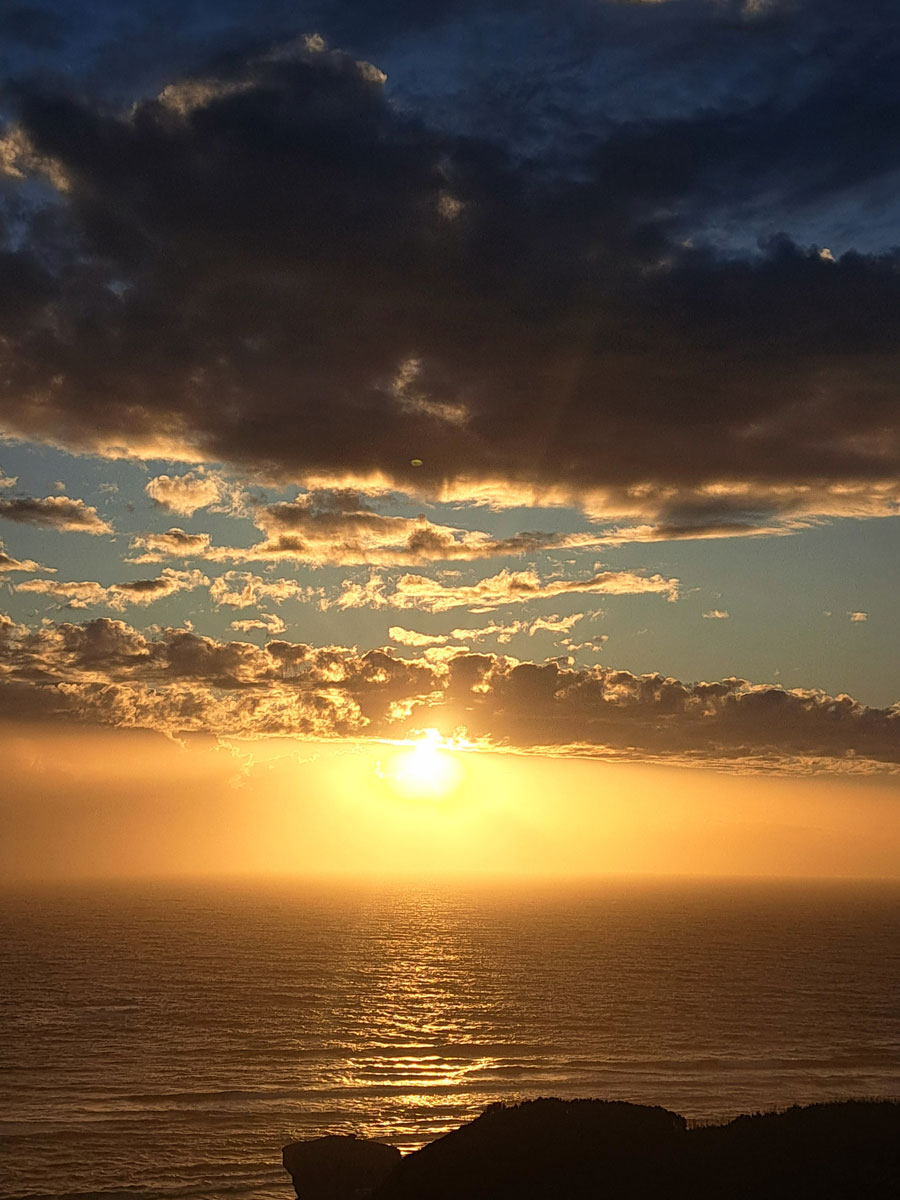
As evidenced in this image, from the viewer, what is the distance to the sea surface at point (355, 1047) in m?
58.7

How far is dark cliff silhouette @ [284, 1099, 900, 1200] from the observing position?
1519 inches

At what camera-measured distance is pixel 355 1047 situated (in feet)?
279

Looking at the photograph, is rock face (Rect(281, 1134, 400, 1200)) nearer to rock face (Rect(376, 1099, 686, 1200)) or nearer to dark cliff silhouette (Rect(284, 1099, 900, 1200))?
dark cliff silhouette (Rect(284, 1099, 900, 1200))

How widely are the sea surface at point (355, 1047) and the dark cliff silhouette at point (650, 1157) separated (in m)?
14.2

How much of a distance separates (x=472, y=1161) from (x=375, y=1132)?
69.6ft

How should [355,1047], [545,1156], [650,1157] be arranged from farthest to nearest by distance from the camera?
[355,1047], [545,1156], [650,1157]

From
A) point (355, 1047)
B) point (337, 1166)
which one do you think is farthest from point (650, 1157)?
point (355, 1047)

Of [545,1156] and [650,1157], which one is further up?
[650,1157]

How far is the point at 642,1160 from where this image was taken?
41.5 meters

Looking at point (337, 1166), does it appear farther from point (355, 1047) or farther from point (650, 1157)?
point (355, 1047)

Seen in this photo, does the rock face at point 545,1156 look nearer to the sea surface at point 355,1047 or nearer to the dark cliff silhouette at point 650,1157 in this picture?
the dark cliff silhouette at point 650,1157

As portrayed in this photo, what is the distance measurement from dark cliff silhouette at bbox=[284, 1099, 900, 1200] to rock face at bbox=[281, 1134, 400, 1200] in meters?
2.70

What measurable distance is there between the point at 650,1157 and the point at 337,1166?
16.5 meters

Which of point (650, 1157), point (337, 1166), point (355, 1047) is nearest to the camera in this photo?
point (650, 1157)
